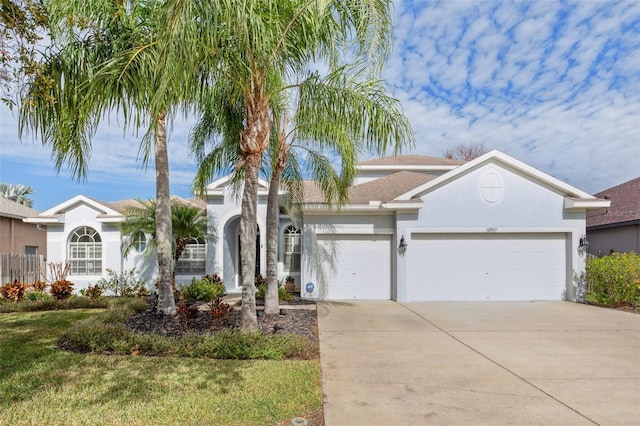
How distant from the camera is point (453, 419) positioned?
4.07 m

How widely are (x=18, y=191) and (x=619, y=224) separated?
41.8 m

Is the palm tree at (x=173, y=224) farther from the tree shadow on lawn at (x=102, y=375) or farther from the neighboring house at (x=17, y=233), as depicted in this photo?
the neighboring house at (x=17, y=233)

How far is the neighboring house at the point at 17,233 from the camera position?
17625 mm

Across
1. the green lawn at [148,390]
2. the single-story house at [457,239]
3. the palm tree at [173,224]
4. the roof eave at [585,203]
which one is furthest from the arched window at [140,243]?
the roof eave at [585,203]

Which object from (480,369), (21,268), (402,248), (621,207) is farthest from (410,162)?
(21,268)

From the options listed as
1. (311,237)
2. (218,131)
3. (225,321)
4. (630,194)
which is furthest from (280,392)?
(630,194)

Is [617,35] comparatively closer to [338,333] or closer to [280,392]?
[338,333]

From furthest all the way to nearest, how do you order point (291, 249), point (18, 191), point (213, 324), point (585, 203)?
1. point (18, 191)
2. point (291, 249)
3. point (585, 203)
4. point (213, 324)

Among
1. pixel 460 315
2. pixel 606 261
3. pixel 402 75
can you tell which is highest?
pixel 402 75

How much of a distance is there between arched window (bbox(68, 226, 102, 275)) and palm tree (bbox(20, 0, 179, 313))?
25.7ft

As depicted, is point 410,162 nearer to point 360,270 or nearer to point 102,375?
point 360,270

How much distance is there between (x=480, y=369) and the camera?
5656mm

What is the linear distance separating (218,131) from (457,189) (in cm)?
802

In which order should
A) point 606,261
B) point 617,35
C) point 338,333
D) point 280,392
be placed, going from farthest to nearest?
point 606,261, point 617,35, point 338,333, point 280,392
